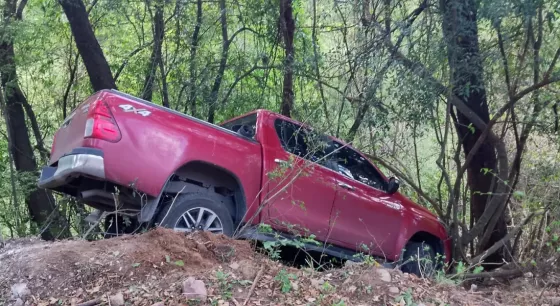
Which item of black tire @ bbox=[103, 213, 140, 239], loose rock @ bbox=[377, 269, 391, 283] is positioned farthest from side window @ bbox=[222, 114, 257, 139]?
loose rock @ bbox=[377, 269, 391, 283]

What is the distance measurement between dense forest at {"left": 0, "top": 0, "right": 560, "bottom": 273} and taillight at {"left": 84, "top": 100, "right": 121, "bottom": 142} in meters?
2.54

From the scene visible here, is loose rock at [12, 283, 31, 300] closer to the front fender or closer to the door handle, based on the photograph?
the door handle

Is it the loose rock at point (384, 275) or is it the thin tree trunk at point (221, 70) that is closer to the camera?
the loose rock at point (384, 275)

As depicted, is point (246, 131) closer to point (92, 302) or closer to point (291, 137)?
point (291, 137)

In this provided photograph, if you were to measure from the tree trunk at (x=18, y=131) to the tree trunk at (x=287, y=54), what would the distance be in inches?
189

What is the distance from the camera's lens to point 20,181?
11.5 meters

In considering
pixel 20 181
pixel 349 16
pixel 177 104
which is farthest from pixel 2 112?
pixel 349 16

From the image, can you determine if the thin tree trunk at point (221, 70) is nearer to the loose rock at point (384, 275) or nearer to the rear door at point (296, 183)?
the rear door at point (296, 183)

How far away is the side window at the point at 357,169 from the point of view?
7.71 metres

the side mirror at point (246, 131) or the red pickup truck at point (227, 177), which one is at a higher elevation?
the side mirror at point (246, 131)

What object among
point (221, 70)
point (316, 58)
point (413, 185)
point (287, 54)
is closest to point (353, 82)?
point (316, 58)

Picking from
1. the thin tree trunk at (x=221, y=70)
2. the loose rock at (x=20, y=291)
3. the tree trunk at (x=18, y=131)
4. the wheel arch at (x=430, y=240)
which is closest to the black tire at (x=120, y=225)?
the loose rock at (x=20, y=291)

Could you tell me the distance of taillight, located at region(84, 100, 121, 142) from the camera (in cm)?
569

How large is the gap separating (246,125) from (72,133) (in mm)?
1968
